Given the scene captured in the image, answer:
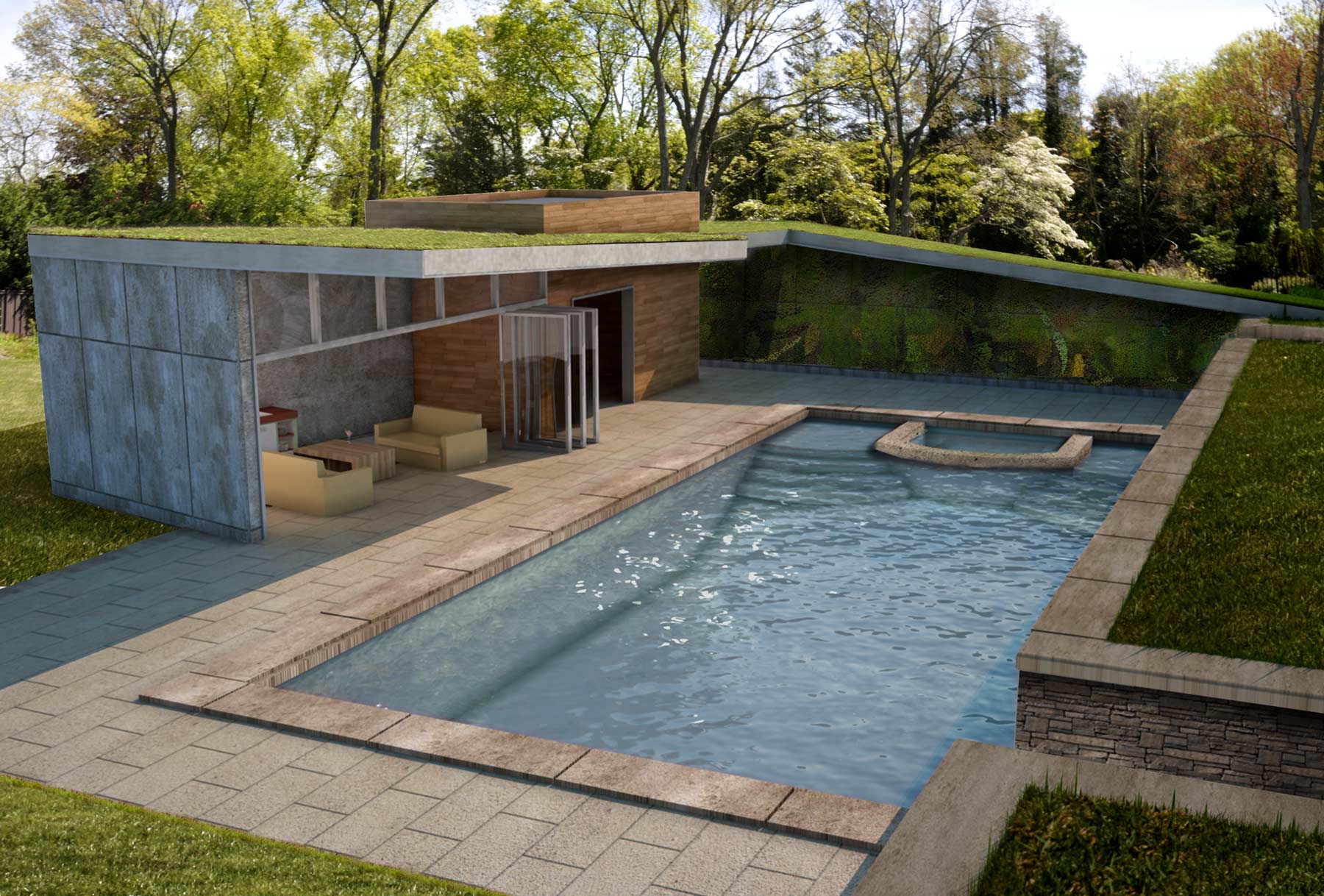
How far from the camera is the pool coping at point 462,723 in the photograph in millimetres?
7438

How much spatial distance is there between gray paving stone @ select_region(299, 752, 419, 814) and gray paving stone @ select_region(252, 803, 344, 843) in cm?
8

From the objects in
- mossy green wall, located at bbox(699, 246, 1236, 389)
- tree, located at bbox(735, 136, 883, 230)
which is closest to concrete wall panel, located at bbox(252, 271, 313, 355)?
mossy green wall, located at bbox(699, 246, 1236, 389)

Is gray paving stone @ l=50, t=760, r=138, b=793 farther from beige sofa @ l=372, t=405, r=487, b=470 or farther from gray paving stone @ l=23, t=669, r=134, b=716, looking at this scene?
beige sofa @ l=372, t=405, r=487, b=470

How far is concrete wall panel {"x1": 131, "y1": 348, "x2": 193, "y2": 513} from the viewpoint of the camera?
44.9 ft

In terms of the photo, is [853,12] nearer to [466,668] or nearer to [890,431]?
Result: [890,431]

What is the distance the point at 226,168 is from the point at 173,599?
136 ft

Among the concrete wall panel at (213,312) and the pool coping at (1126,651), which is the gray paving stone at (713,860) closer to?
the pool coping at (1126,651)

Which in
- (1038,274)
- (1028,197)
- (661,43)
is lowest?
(1038,274)

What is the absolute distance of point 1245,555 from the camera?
855 centimetres

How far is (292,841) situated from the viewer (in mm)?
7094

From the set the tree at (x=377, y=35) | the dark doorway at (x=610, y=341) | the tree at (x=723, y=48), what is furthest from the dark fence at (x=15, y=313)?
the tree at (x=723, y=48)

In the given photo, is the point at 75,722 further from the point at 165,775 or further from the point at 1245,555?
the point at 1245,555

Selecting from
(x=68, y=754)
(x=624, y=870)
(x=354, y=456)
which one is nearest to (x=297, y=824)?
(x=624, y=870)

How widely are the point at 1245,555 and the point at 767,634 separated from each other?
14.3 feet
